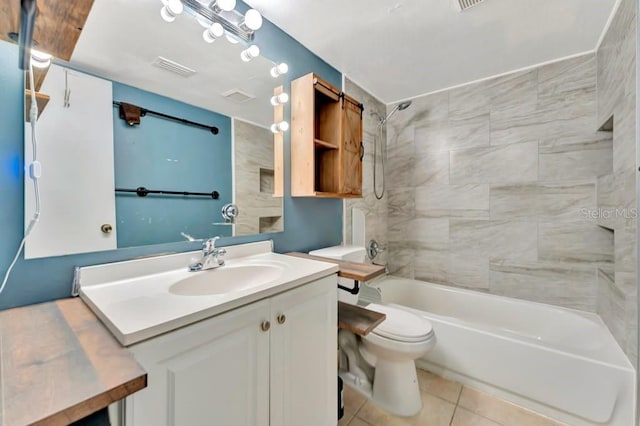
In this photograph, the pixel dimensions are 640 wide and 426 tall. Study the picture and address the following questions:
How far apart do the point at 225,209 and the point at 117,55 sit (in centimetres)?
73

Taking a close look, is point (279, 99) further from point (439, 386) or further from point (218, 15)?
point (439, 386)

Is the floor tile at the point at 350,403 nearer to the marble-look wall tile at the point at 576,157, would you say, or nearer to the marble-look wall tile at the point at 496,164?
the marble-look wall tile at the point at 496,164

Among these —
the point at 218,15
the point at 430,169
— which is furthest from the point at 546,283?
the point at 218,15

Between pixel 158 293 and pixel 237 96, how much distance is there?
105cm

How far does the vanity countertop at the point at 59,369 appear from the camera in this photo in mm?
431

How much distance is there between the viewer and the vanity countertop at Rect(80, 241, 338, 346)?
670mm

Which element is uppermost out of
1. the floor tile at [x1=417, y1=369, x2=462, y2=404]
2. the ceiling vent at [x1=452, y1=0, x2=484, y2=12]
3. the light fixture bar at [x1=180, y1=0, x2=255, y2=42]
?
the ceiling vent at [x1=452, y1=0, x2=484, y2=12]

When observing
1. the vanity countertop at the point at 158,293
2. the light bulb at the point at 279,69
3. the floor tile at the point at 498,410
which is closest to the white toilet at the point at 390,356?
the floor tile at the point at 498,410

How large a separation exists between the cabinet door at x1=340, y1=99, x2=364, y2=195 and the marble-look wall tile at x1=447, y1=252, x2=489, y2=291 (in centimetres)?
119

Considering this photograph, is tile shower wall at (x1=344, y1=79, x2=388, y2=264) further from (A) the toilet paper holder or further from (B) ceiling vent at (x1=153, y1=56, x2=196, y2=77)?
(B) ceiling vent at (x1=153, y1=56, x2=196, y2=77)

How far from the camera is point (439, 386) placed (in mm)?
1757

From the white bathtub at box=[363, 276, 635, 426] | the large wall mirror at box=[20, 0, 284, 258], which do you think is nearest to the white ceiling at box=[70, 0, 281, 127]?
the large wall mirror at box=[20, 0, 284, 258]

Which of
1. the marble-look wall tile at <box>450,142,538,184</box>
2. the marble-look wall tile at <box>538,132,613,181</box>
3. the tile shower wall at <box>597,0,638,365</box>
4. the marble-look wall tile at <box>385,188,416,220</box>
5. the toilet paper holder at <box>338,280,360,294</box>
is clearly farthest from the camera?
the marble-look wall tile at <box>385,188,416,220</box>

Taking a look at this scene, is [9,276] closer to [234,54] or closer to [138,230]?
[138,230]
